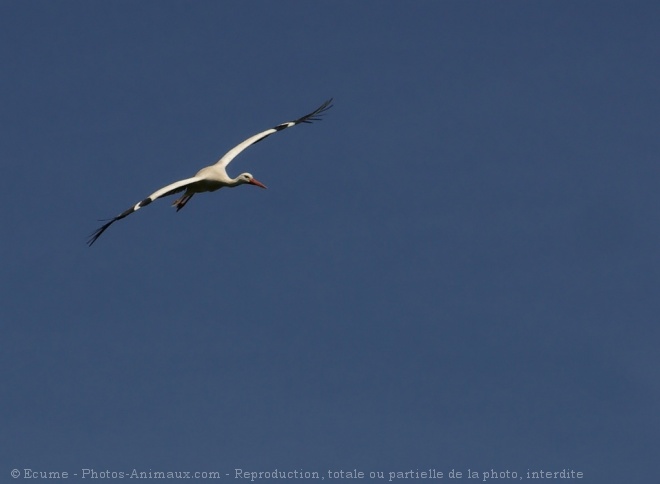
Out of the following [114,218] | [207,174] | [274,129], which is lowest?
[114,218]

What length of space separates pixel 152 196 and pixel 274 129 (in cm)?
724

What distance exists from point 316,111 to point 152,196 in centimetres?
791

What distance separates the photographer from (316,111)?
38.8 m

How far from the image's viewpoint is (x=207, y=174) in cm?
3478

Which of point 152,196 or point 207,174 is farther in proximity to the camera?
point 207,174

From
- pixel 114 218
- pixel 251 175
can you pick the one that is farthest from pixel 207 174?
pixel 114 218

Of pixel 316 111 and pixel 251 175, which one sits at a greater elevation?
pixel 316 111

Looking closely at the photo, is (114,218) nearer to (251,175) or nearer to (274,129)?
(251,175)

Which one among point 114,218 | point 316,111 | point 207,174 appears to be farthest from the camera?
point 316,111

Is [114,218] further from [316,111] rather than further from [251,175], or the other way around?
[316,111]

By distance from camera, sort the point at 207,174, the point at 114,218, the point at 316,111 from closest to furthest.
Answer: the point at 114,218 → the point at 207,174 → the point at 316,111

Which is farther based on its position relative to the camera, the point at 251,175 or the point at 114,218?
the point at 251,175

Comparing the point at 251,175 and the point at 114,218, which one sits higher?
the point at 251,175

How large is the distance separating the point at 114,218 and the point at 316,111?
380 inches
